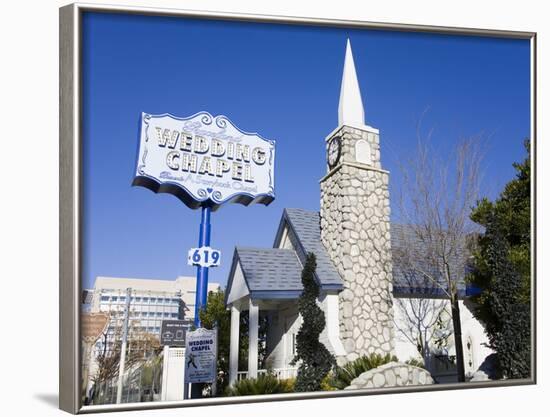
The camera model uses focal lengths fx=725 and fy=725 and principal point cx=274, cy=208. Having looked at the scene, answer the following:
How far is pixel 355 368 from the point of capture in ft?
35.7

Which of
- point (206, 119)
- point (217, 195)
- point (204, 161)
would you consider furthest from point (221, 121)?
point (217, 195)

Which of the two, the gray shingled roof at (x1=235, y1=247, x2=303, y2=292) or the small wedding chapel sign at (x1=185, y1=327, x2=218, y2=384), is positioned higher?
the gray shingled roof at (x1=235, y1=247, x2=303, y2=292)

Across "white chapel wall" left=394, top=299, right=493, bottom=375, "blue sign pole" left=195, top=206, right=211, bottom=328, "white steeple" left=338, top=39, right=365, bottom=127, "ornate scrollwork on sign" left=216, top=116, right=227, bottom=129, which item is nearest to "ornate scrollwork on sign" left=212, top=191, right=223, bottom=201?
"blue sign pole" left=195, top=206, right=211, bottom=328

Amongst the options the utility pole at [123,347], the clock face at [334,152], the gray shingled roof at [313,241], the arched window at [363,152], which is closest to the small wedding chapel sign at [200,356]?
the utility pole at [123,347]

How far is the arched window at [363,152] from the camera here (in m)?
11.6

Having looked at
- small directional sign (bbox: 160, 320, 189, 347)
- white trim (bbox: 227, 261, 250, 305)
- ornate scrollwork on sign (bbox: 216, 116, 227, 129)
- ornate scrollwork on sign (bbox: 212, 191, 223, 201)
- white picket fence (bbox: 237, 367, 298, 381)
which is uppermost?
ornate scrollwork on sign (bbox: 216, 116, 227, 129)

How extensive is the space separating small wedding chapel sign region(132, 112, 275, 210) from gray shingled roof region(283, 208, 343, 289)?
57 centimetres

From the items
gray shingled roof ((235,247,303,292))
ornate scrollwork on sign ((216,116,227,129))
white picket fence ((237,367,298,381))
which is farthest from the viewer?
gray shingled roof ((235,247,303,292))

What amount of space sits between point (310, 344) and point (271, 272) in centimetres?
123

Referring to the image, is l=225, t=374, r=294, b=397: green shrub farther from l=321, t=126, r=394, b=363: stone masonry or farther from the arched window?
the arched window

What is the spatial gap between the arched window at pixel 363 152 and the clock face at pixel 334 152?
312 mm

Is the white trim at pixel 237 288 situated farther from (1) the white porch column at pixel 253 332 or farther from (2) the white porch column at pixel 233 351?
Result: (1) the white porch column at pixel 253 332

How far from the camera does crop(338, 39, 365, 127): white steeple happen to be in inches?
439

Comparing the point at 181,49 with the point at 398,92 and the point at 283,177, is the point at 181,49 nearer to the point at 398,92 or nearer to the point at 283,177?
the point at 283,177
